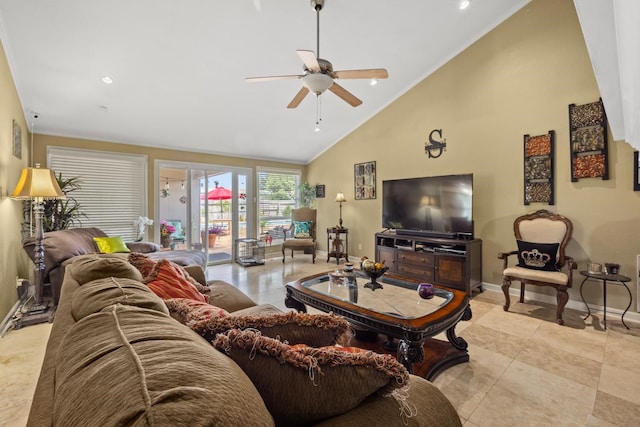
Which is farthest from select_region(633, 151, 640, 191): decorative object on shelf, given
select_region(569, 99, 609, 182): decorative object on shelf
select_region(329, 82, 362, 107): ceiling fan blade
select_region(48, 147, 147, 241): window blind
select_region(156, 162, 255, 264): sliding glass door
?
select_region(48, 147, 147, 241): window blind

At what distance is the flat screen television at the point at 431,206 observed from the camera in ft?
12.8

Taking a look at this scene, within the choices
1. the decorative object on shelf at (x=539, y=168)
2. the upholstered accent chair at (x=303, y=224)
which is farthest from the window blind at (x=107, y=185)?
the decorative object on shelf at (x=539, y=168)

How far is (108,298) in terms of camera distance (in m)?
0.87

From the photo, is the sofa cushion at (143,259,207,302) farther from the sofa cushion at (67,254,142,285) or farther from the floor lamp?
the floor lamp

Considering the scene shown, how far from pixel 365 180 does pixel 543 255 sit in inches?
127

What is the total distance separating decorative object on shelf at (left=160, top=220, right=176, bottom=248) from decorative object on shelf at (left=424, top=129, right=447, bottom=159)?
4921 millimetres

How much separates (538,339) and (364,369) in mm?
2795

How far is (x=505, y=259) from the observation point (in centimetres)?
353

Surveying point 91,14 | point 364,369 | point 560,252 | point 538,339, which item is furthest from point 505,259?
point 91,14

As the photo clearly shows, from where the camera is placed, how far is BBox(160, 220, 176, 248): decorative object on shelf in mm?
5217

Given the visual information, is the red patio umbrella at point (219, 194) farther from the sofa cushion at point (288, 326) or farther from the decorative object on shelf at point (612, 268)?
the decorative object on shelf at point (612, 268)

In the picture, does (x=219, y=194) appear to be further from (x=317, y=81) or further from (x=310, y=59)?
(x=310, y=59)

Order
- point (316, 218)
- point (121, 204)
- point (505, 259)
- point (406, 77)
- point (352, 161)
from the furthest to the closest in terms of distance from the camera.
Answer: point (316, 218), point (352, 161), point (121, 204), point (406, 77), point (505, 259)

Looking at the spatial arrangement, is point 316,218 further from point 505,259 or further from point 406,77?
point 505,259
